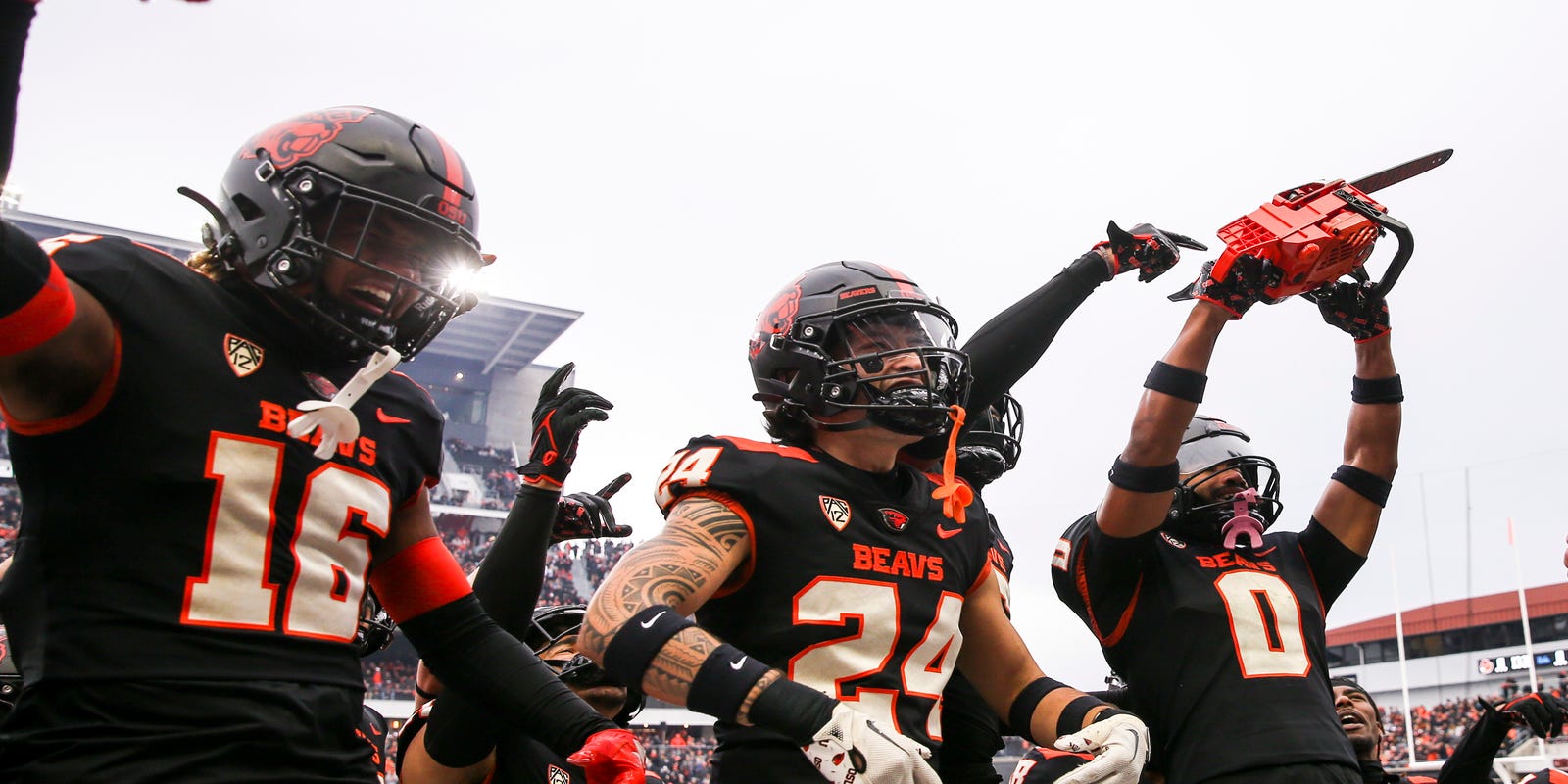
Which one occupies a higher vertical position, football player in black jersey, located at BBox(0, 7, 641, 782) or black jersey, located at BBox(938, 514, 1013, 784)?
football player in black jersey, located at BBox(0, 7, 641, 782)

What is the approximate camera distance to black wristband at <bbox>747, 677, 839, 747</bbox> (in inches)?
110

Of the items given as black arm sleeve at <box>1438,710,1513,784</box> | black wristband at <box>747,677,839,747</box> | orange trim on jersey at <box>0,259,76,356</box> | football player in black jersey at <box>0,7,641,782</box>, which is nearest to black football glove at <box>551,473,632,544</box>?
football player in black jersey at <box>0,7,641,782</box>

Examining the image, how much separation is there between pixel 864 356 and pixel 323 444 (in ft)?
5.43

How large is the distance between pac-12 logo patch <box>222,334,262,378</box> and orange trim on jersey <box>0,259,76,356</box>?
15.2 inches

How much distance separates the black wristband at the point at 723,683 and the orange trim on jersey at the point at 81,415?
1444 mm

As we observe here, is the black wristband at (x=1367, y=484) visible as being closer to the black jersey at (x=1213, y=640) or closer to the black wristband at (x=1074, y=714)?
the black jersey at (x=1213, y=640)

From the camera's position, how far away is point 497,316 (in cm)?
4238

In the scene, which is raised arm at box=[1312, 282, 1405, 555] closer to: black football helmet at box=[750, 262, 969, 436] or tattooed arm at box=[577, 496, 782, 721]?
black football helmet at box=[750, 262, 969, 436]

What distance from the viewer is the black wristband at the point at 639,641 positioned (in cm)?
303

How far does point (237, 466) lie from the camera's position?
2.58 meters

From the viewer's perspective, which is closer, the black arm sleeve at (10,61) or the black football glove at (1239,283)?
the black arm sleeve at (10,61)

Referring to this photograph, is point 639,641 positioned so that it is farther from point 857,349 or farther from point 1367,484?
point 1367,484

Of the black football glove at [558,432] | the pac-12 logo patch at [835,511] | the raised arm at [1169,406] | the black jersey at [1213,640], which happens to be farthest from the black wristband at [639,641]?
the black jersey at [1213,640]

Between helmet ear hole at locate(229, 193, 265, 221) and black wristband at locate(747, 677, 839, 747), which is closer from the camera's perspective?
black wristband at locate(747, 677, 839, 747)
